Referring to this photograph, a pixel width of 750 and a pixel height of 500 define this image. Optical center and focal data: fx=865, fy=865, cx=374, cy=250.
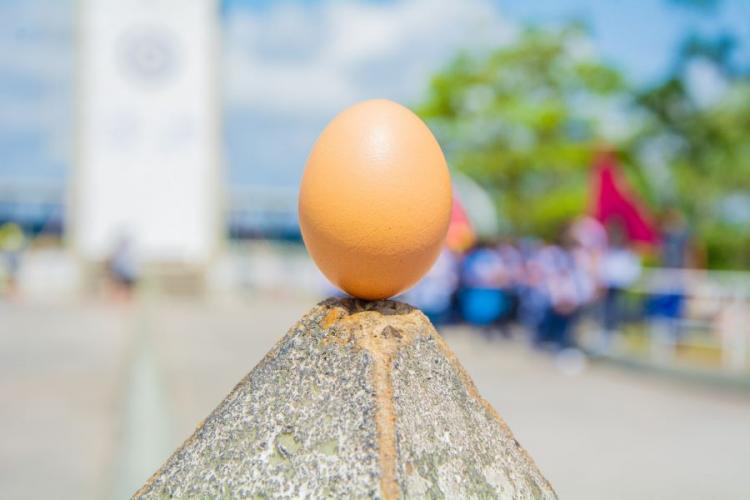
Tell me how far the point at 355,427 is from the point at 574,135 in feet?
119

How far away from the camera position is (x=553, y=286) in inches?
508

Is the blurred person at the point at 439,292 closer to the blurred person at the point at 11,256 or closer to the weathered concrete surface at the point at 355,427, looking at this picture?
the weathered concrete surface at the point at 355,427

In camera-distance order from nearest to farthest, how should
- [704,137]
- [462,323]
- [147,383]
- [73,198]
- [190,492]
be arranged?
[190,492], [147,383], [462,323], [73,198], [704,137]

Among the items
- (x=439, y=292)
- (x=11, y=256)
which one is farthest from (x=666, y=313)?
(x=11, y=256)

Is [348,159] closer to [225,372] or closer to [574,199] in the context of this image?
[225,372]

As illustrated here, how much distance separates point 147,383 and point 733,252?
27.7 metres

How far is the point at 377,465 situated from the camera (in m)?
1.67

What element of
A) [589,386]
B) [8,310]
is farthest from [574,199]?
[589,386]

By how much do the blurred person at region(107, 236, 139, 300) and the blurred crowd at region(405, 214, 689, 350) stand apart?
11.5 m

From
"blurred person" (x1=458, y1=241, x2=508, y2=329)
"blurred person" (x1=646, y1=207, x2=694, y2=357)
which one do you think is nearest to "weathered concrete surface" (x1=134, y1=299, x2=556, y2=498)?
"blurred person" (x1=646, y1=207, x2=694, y2=357)

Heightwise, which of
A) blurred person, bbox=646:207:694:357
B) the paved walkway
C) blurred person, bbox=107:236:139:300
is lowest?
blurred person, bbox=107:236:139:300

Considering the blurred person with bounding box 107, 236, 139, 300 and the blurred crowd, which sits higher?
the blurred crowd

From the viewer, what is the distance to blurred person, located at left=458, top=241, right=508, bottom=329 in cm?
1514

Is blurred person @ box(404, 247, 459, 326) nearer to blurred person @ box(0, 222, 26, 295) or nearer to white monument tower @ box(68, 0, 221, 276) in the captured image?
white monument tower @ box(68, 0, 221, 276)
